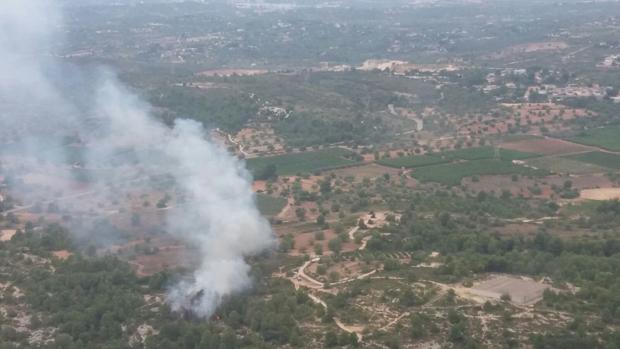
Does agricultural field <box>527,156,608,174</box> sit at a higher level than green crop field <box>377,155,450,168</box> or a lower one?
lower

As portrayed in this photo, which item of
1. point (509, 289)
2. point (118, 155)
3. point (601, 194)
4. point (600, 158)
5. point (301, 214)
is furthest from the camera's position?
point (600, 158)

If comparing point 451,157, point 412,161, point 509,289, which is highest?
point 509,289

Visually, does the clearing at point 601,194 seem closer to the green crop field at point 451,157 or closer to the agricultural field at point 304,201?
the agricultural field at point 304,201

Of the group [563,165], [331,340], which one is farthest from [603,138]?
[331,340]

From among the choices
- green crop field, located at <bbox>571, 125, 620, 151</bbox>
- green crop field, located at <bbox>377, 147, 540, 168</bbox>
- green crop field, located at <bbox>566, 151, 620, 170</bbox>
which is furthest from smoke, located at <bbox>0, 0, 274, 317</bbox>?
green crop field, located at <bbox>571, 125, 620, 151</bbox>

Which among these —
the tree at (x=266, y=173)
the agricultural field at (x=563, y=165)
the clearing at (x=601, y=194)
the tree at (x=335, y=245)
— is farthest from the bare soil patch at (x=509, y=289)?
the agricultural field at (x=563, y=165)

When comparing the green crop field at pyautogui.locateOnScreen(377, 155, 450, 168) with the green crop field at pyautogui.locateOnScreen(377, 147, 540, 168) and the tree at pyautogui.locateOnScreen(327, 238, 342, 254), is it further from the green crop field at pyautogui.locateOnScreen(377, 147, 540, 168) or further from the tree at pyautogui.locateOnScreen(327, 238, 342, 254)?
the tree at pyautogui.locateOnScreen(327, 238, 342, 254)

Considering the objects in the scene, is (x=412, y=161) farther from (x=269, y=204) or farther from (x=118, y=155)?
(x=118, y=155)
